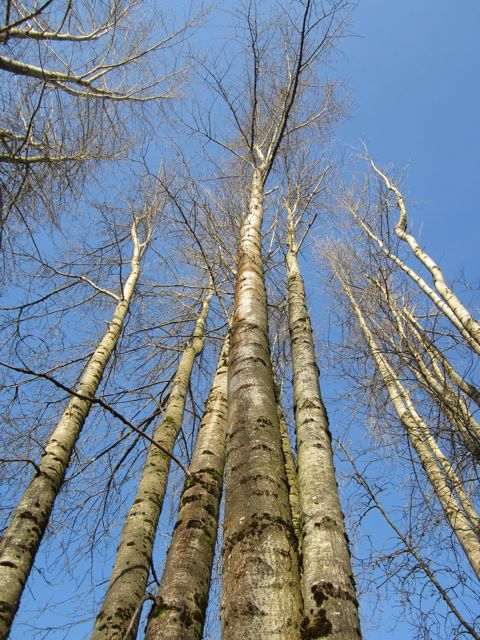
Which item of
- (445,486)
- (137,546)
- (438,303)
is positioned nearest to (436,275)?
(438,303)

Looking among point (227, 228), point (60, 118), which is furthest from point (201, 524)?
point (227, 228)

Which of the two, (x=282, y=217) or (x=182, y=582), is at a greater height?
(x=282, y=217)

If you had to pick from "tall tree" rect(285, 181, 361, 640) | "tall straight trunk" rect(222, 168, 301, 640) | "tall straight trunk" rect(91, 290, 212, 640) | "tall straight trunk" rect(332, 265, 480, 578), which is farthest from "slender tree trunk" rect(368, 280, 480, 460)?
"tall straight trunk" rect(91, 290, 212, 640)

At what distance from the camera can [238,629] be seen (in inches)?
40.4

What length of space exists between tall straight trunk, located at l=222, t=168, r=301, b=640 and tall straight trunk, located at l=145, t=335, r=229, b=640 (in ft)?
1.54

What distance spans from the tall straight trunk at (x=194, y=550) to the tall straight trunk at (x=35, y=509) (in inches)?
26.8

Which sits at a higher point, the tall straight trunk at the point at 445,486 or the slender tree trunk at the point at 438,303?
the slender tree trunk at the point at 438,303

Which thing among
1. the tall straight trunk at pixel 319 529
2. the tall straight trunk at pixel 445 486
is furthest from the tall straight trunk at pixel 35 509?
the tall straight trunk at pixel 445 486

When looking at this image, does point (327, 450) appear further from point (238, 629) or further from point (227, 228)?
point (227, 228)

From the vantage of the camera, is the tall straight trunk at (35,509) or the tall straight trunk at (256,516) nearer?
the tall straight trunk at (256,516)

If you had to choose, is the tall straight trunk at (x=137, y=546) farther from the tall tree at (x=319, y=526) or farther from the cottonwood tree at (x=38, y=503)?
the tall tree at (x=319, y=526)

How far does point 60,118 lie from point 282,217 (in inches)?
124

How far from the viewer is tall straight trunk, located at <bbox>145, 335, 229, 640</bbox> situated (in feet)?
4.98

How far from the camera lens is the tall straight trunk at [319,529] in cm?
111
